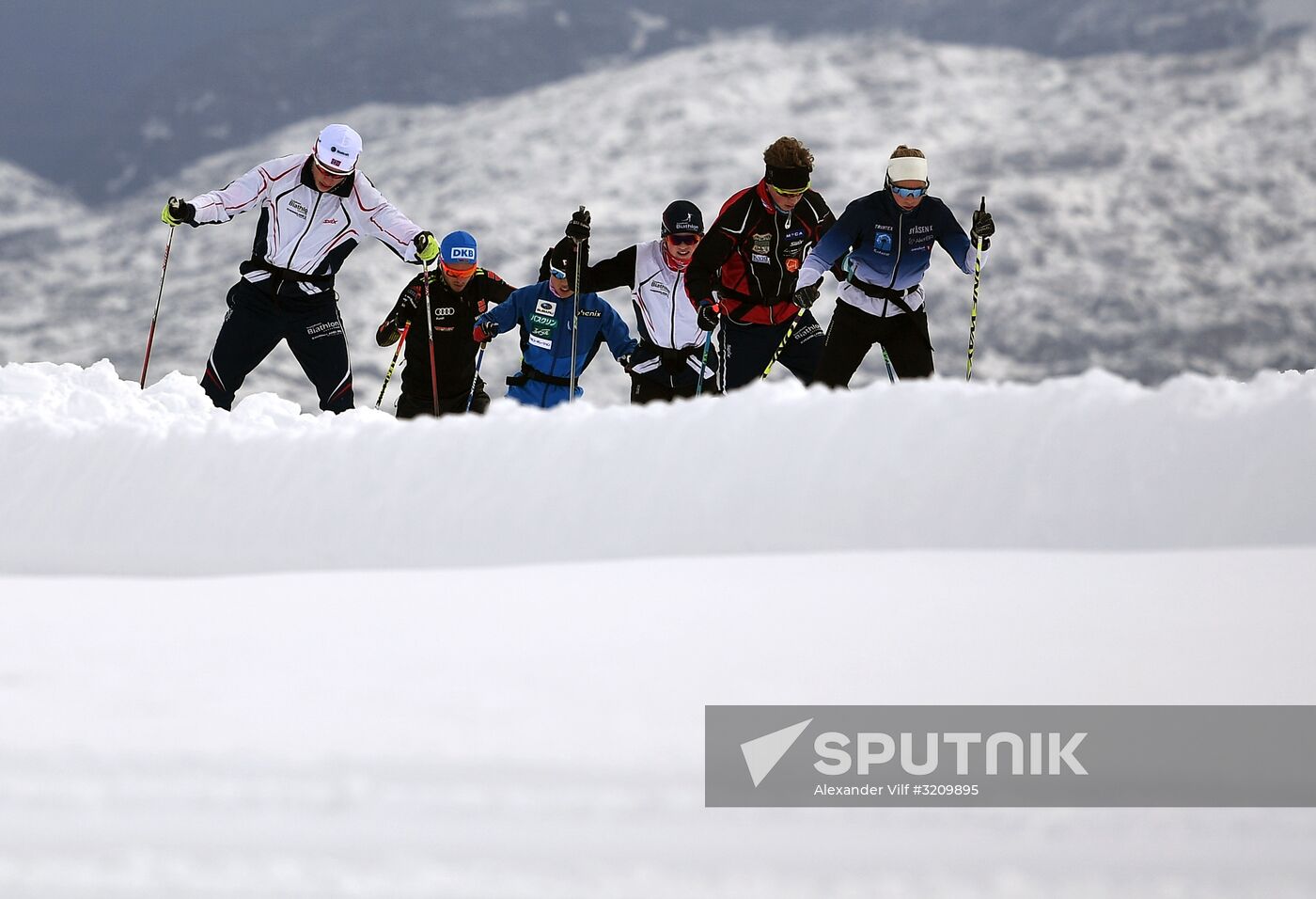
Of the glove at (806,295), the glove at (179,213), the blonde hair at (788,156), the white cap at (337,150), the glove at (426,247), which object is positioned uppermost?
the blonde hair at (788,156)

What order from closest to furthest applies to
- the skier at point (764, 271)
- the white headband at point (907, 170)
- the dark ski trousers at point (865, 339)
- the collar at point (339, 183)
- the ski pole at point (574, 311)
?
the white headband at point (907, 170), the dark ski trousers at point (865, 339), the collar at point (339, 183), the skier at point (764, 271), the ski pole at point (574, 311)

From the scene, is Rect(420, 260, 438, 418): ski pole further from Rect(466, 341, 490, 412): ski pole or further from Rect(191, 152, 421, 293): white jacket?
Rect(191, 152, 421, 293): white jacket

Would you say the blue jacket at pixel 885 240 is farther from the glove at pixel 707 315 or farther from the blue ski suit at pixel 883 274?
the glove at pixel 707 315

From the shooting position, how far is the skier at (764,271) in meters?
7.52

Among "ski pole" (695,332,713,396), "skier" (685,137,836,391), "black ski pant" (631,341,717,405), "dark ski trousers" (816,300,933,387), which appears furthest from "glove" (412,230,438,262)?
"dark ski trousers" (816,300,933,387)

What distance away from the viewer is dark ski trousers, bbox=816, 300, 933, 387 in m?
7.20

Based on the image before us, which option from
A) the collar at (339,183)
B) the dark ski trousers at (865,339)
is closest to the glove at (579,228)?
the collar at (339,183)

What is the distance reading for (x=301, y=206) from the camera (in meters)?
7.44

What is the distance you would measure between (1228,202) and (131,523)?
93891 mm

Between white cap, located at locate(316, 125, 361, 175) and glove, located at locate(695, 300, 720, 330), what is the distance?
191cm

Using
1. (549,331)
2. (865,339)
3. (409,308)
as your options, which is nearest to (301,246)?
(409,308)

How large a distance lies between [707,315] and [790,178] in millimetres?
829

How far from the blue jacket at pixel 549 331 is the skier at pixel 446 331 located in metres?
0.33

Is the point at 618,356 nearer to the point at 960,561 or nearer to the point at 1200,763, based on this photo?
the point at 960,561
